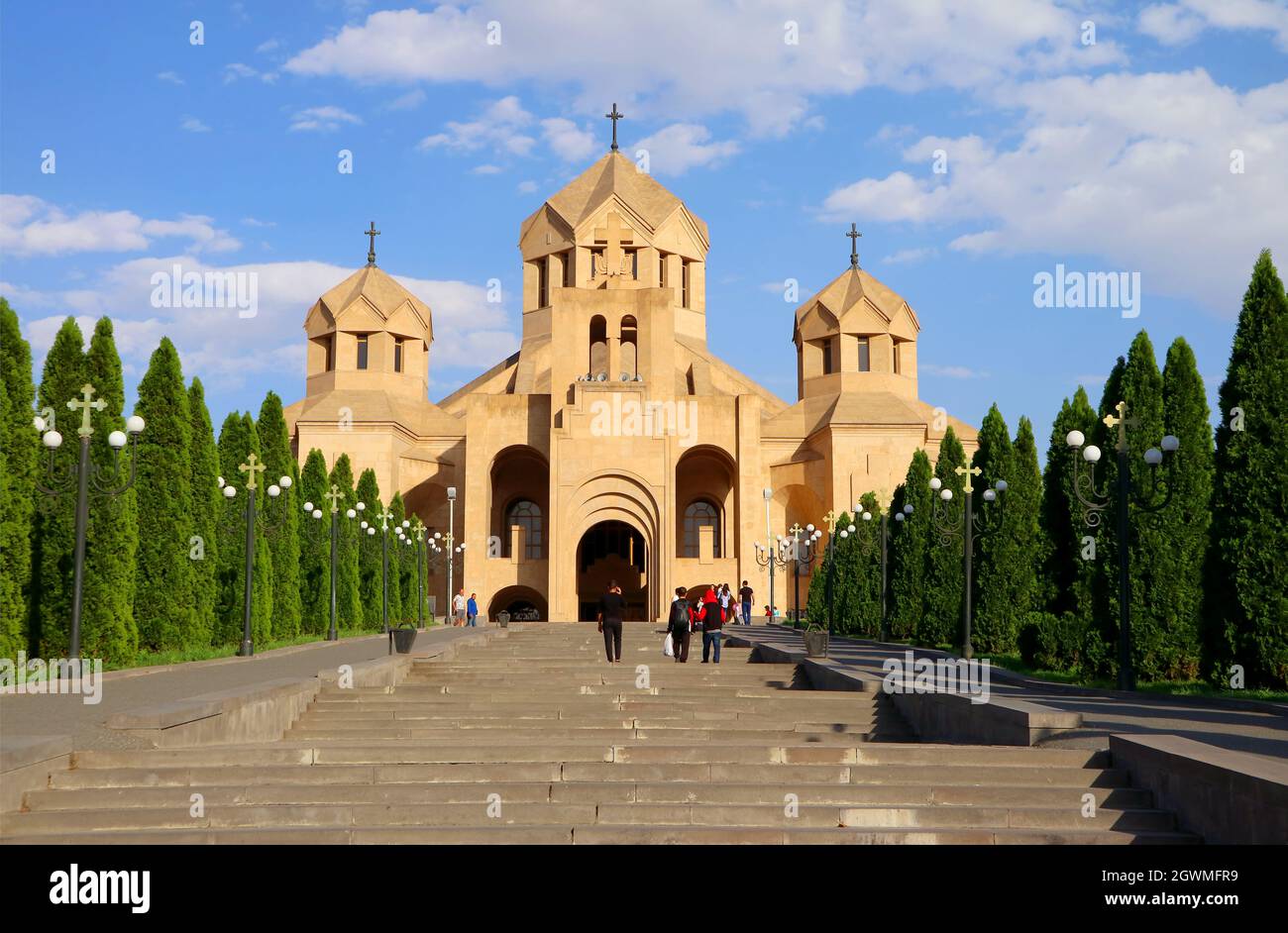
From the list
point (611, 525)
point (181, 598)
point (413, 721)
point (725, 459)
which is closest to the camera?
point (413, 721)

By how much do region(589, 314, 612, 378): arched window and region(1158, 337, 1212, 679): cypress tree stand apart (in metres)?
27.8

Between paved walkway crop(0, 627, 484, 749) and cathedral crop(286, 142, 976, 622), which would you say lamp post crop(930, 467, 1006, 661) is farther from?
cathedral crop(286, 142, 976, 622)

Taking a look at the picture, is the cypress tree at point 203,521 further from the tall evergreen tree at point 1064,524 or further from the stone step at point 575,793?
the tall evergreen tree at point 1064,524

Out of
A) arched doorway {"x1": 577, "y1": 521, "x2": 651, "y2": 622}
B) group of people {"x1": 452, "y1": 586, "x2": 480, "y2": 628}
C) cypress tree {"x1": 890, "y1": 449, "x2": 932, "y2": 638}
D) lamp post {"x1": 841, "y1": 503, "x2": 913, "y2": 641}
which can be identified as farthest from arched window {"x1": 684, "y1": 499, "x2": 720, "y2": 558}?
cypress tree {"x1": 890, "y1": 449, "x2": 932, "y2": 638}

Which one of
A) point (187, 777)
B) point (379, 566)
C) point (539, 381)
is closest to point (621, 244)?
point (539, 381)

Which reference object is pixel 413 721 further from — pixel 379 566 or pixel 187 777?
pixel 379 566

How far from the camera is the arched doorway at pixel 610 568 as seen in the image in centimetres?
4491

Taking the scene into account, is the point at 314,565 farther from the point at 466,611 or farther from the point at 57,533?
the point at 466,611

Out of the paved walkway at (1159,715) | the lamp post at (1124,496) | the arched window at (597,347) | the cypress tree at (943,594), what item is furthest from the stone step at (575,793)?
the arched window at (597,347)

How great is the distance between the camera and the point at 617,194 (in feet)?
149

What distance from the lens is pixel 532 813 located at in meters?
6.67

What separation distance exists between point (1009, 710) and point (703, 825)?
267 centimetres

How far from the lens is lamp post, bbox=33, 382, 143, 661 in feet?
40.7
